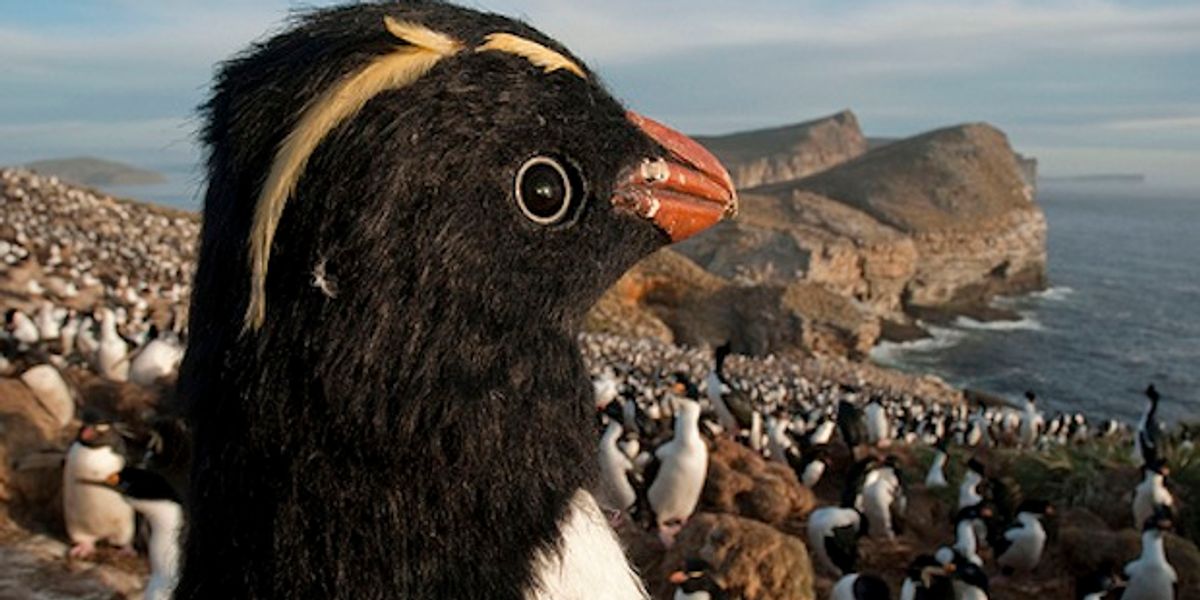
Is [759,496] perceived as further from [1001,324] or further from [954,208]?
[954,208]

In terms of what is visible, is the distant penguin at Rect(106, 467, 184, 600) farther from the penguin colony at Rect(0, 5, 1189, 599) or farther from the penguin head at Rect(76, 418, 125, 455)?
the penguin head at Rect(76, 418, 125, 455)

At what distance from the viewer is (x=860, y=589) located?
25.7 feet

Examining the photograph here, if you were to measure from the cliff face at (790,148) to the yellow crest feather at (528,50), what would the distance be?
14091cm

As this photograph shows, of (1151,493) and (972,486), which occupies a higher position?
(1151,493)

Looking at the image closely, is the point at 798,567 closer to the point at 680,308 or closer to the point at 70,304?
the point at 70,304

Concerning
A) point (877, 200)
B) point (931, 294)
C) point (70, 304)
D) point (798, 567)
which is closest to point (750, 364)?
point (70, 304)

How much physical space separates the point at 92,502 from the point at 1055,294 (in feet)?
285

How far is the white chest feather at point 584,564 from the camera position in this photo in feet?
5.93

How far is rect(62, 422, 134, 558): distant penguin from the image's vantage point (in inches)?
292

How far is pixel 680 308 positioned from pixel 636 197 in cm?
4868

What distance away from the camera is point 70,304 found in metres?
23.4

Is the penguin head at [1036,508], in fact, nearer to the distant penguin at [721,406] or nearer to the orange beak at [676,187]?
the distant penguin at [721,406]

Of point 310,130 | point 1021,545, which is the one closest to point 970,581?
point 1021,545

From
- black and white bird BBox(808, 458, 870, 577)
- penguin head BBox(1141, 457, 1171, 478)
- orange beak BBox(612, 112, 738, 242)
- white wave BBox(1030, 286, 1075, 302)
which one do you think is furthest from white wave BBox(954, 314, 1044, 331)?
orange beak BBox(612, 112, 738, 242)
